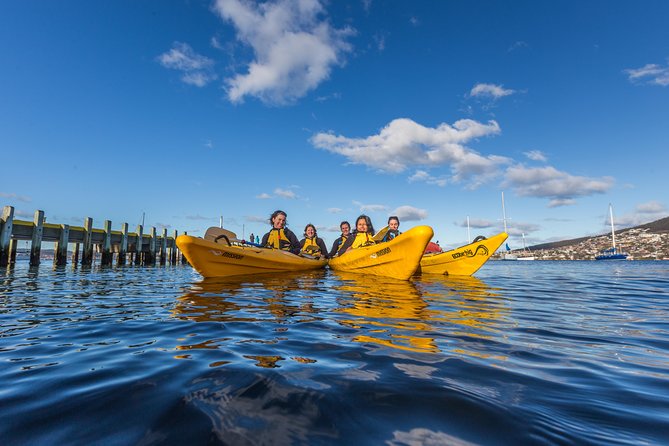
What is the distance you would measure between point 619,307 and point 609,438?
5.27 meters

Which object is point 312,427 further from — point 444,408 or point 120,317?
point 120,317

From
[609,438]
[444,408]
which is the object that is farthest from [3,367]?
[609,438]

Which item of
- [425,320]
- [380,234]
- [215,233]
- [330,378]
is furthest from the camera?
[380,234]

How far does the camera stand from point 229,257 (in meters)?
8.00

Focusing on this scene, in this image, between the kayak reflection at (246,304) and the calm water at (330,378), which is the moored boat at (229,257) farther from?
the calm water at (330,378)

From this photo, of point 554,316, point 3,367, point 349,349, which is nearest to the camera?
point 3,367

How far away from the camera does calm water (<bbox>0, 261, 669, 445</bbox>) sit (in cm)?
132

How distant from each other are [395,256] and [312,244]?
5.87 metres

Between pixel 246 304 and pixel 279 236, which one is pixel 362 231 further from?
pixel 246 304

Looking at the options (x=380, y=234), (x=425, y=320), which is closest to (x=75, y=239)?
(x=380, y=234)

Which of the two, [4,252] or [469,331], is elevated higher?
[4,252]

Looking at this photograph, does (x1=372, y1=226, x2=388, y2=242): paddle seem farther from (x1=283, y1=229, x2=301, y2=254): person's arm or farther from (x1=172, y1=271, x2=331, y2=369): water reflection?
(x1=172, y1=271, x2=331, y2=369): water reflection

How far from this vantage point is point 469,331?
3.17 meters

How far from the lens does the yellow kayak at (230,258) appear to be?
718 centimetres
